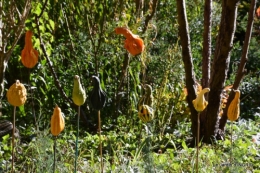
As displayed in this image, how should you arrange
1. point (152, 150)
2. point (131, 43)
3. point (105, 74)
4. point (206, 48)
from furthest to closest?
point (105, 74) < point (206, 48) < point (152, 150) < point (131, 43)

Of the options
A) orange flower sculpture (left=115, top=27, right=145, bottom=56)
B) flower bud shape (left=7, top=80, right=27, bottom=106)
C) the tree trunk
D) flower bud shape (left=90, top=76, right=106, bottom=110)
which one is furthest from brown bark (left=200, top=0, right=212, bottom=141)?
flower bud shape (left=7, top=80, right=27, bottom=106)

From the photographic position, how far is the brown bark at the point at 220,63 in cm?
414

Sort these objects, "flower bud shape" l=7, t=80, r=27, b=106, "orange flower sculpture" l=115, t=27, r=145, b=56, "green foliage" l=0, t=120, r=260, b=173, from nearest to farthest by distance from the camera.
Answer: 1. "flower bud shape" l=7, t=80, r=27, b=106
2. "orange flower sculpture" l=115, t=27, r=145, b=56
3. "green foliage" l=0, t=120, r=260, b=173

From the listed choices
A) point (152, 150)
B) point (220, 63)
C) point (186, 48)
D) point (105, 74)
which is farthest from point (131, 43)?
point (105, 74)

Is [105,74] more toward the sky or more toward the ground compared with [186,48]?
more toward the ground

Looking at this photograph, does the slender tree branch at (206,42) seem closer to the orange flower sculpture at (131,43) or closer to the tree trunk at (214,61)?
the tree trunk at (214,61)

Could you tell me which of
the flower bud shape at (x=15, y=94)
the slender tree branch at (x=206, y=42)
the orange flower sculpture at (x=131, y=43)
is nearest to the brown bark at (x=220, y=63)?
the slender tree branch at (x=206, y=42)

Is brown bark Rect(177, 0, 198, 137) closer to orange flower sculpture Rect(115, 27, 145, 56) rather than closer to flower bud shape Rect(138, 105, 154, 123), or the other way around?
orange flower sculpture Rect(115, 27, 145, 56)

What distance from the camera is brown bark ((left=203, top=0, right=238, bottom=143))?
414cm

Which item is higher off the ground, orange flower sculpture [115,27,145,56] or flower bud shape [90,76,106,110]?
orange flower sculpture [115,27,145,56]

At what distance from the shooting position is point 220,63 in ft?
14.0

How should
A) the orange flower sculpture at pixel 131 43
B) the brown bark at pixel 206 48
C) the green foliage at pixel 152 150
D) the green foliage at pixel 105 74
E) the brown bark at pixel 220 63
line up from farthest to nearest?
the green foliage at pixel 105 74
the brown bark at pixel 206 48
the brown bark at pixel 220 63
the green foliage at pixel 152 150
the orange flower sculpture at pixel 131 43

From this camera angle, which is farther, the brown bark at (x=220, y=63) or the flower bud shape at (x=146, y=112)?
the brown bark at (x=220, y=63)

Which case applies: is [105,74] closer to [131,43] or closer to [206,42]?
[206,42]
